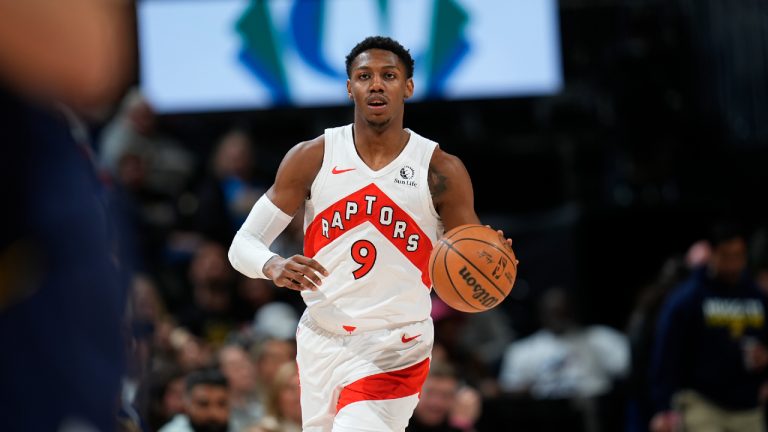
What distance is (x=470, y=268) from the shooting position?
5.14 metres

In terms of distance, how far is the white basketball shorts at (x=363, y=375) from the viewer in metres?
5.36

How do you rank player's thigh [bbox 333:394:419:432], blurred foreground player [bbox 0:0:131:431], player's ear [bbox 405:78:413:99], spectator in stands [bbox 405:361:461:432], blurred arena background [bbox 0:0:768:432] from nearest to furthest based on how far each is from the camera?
blurred foreground player [bbox 0:0:131:431], player's thigh [bbox 333:394:419:432], player's ear [bbox 405:78:413:99], spectator in stands [bbox 405:361:461:432], blurred arena background [bbox 0:0:768:432]

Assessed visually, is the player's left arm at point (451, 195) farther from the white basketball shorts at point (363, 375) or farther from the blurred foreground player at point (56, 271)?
the blurred foreground player at point (56, 271)

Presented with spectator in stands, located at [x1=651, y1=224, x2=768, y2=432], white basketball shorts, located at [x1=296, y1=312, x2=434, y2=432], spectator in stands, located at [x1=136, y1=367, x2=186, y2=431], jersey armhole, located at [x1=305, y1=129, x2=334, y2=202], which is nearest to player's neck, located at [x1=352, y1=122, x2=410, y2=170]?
jersey armhole, located at [x1=305, y1=129, x2=334, y2=202]

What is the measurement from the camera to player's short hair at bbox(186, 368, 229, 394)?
23.9 feet

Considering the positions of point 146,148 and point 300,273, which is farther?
point 146,148

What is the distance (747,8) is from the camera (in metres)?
13.7

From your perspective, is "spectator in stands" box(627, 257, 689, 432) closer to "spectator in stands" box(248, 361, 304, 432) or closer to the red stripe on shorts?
"spectator in stands" box(248, 361, 304, 432)

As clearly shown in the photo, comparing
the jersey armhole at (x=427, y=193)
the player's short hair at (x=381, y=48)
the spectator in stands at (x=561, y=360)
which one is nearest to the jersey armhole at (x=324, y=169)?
the player's short hair at (x=381, y=48)

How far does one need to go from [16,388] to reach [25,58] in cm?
61

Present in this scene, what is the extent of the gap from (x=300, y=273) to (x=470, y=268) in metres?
0.77

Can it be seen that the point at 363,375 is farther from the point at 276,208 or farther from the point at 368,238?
the point at 276,208

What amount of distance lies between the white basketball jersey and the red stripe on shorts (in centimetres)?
24

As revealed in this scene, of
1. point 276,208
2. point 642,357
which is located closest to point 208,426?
point 276,208
